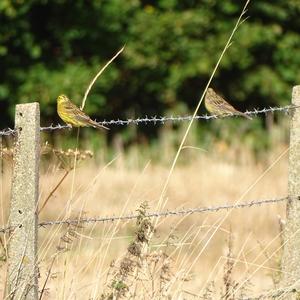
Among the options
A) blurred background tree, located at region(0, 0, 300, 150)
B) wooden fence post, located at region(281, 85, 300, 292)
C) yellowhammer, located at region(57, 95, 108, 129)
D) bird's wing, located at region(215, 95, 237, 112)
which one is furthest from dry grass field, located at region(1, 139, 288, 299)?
blurred background tree, located at region(0, 0, 300, 150)

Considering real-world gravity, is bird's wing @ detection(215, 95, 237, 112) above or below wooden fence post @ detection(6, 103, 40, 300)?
above

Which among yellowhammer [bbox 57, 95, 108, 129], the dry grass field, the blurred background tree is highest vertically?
the blurred background tree

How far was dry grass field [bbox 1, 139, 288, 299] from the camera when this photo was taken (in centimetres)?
549

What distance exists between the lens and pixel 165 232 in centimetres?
1145

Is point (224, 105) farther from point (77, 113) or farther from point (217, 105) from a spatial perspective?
point (77, 113)

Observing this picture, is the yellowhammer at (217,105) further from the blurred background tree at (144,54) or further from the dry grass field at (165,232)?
the blurred background tree at (144,54)

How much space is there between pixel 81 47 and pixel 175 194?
3547 mm

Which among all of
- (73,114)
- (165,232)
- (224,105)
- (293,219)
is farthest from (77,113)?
(165,232)

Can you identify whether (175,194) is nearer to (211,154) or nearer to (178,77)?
(211,154)

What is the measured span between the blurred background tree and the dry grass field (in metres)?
1.20

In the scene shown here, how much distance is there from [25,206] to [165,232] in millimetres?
6609

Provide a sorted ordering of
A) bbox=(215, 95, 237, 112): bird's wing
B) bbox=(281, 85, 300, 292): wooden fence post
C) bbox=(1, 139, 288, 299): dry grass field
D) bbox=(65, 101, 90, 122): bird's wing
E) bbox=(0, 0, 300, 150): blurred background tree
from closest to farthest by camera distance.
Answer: bbox=(1, 139, 288, 299): dry grass field, bbox=(281, 85, 300, 292): wooden fence post, bbox=(65, 101, 90, 122): bird's wing, bbox=(215, 95, 237, 112): bird's wing, bbox=(0, 0, 300, 150): blurred background tree

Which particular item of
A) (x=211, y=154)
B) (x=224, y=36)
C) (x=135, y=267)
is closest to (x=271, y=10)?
(x=224, y=36)

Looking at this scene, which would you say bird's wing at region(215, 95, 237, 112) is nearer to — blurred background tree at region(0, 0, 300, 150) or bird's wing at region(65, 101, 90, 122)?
bird's wing at region(65, 101, 90, 122)
